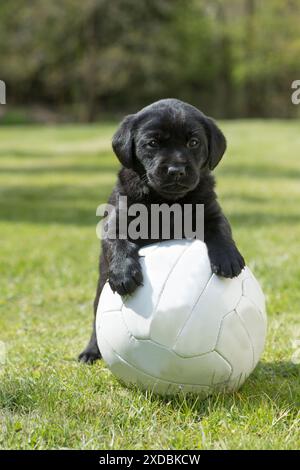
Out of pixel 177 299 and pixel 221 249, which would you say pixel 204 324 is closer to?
pixel 177 299

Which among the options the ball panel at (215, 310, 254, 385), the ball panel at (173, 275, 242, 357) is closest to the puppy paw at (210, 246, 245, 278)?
the ball panel at (173, 275, 242, 357)

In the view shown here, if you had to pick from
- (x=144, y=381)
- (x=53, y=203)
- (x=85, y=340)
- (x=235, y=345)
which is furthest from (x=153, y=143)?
(x=53, y=203)

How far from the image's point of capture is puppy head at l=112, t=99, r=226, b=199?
4121mm

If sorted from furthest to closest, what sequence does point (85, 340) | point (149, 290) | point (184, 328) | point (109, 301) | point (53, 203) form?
1. point (53, 203)
2. point (85, 340)
3. point (109, 301)
4. point (149, 290)
5. point (184, 328)

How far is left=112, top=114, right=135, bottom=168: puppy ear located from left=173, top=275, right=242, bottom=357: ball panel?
39.9 inches

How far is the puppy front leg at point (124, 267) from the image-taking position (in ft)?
13.1

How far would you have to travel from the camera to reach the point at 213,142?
14.6 ft

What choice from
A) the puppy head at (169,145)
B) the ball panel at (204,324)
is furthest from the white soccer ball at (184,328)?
the puppy head at (169,145)

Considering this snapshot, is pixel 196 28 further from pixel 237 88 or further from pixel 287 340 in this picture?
pixel 287 340

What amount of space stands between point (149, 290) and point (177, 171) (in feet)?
2.29

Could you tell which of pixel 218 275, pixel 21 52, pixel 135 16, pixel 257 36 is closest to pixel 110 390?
pixel 218 275

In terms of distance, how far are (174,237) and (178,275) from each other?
20.8 inches

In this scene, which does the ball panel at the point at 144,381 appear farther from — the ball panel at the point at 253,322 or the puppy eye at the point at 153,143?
the puppy eye at the point at 153,143

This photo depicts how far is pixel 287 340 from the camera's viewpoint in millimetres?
5277
